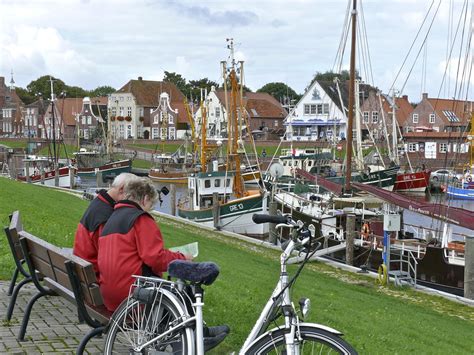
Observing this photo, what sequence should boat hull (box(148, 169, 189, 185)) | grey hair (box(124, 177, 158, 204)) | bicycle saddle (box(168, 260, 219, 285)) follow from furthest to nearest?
1. boat hull (box(148, 169, 189, 185))
2. grey hair (box(124, 177, 158, 204))
3. bicycle saddle (box(168, 260, 219, 285))

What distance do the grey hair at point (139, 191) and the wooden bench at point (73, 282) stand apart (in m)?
0.66

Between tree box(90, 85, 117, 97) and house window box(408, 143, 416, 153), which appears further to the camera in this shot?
tree box(90, 85, 117, 97)

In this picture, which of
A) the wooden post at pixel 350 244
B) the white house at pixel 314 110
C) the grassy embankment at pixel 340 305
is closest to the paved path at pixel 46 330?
the grassy embankment at pixel 340 305

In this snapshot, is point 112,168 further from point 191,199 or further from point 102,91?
point 102,91

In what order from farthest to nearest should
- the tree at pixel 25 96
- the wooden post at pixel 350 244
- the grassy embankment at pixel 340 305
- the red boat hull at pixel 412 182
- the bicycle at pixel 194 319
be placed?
the tree at pixel 25 96 → the red boat hull at pixel 412 182 → the wooden post at pixel 350 244 → the grassy embankment at pixel 340 305 → the bicycle at pixel 194 319

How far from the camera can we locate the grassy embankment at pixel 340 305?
27.9 ft

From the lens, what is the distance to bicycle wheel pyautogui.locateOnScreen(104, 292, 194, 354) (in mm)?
5195

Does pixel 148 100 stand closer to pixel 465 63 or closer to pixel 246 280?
pixel 465 63

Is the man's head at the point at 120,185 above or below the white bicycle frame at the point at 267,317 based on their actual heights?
above

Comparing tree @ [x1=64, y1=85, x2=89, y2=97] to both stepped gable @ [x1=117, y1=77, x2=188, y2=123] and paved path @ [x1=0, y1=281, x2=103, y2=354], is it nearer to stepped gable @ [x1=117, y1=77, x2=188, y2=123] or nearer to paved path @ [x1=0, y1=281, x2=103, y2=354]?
A: stepped gable @ [x1=117, y1=77, x2=188, y2=123]

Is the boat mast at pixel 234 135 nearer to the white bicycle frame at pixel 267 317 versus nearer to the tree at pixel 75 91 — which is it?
the white bicycle frame at pixel 267 317

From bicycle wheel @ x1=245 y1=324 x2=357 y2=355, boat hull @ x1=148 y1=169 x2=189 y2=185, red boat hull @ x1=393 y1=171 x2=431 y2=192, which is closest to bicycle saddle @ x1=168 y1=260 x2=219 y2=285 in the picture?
bicycle wheel @ x1=245 y1=324 x2=357 y2=355

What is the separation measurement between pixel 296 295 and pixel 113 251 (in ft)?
20.7

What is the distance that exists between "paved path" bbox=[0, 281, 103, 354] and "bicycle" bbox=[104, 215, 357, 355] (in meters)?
1.46
